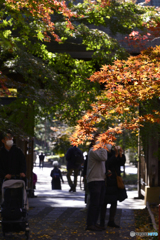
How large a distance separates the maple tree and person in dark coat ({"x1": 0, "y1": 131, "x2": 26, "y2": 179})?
1.98 m

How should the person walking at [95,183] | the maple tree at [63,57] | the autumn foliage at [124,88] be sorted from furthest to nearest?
the maple tree at [63,57] → the person walking at [95,183] → the autumn foliage at [124,88]

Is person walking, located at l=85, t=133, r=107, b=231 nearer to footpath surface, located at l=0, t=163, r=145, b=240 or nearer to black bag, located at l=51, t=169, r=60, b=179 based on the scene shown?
footpath surface, located at l=0, t=163, r=145, b=240

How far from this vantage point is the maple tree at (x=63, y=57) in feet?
27.5

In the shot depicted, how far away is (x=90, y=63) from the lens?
1052 cm

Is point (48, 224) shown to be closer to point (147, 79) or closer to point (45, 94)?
point (45, 94)

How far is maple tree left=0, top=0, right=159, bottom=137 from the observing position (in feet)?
27.5

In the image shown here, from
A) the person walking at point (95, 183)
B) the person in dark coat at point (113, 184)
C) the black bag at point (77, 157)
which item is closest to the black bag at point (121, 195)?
the person in dark coat at point (113, 184)

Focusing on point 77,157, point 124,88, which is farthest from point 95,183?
point 77,157

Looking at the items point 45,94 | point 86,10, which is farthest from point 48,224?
point 86,10

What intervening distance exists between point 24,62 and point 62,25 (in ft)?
6.78

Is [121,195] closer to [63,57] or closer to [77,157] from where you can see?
[63,57]

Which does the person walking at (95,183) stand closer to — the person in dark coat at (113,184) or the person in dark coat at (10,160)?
the person in dark coat at (113,184)

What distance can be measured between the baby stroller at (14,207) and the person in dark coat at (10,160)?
0.33m

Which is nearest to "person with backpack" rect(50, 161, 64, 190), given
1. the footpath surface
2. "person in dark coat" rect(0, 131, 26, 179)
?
the footpath surface
